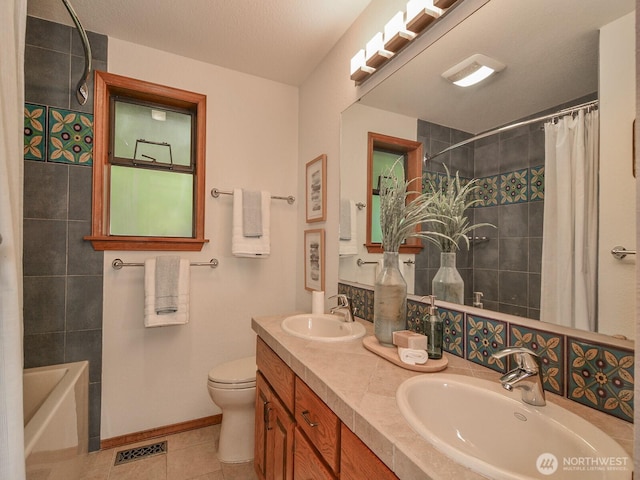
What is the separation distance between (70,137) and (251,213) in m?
1.13

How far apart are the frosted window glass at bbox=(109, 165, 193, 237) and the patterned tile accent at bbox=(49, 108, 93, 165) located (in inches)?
7.7

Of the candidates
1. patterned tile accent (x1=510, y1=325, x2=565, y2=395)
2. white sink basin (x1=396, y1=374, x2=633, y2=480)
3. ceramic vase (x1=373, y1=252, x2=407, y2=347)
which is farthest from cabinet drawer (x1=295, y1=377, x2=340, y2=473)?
patterned tile accent (x1=510, y1=325, x2=565, y2=395)

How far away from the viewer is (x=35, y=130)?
66.7 inches

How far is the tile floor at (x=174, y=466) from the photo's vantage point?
63.9 inches

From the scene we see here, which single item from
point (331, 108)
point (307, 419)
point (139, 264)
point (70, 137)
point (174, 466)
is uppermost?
point (331, 108)

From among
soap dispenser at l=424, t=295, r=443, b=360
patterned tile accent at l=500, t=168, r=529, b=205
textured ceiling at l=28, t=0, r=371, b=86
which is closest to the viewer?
patterned tile accent at l=500, t=168, r=529, b=205

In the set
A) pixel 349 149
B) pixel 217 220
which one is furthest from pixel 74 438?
pixel 349 149

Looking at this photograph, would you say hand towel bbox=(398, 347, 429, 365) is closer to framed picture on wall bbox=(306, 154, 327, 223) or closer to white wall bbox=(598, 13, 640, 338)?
white wall bbox=(598, 13, 640, 338)

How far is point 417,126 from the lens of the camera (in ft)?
4.18

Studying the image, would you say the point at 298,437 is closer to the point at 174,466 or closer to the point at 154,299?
the point at 174,466

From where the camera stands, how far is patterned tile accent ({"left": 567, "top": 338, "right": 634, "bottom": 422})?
68 centimetres

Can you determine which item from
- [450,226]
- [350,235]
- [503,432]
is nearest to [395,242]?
[450,226]

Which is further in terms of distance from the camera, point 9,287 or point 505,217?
point 505,217

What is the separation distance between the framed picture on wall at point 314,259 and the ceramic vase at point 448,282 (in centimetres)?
94
